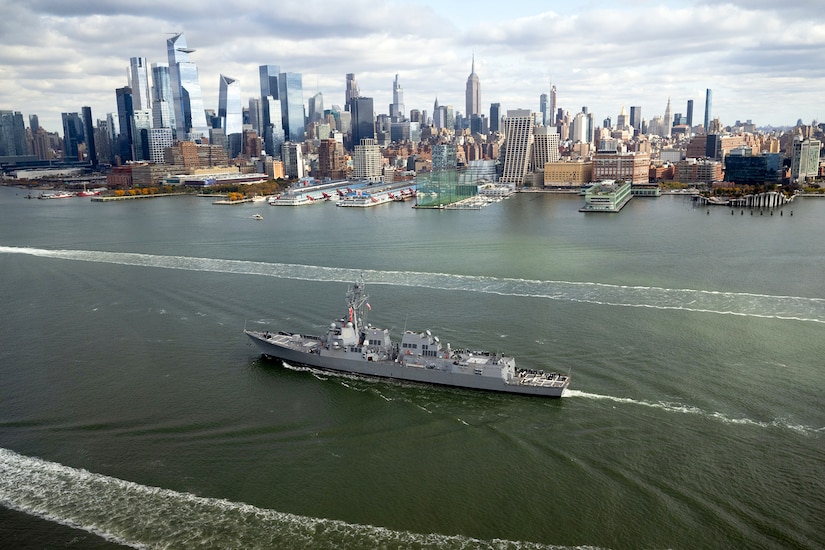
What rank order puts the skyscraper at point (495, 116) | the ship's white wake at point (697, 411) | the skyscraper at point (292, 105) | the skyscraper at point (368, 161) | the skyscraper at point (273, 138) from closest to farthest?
the ship's white wake at point (697, 411), the skyscraper at point (368, 161), the skyscraper at point (273, 138), the skyscraper at point (292, 105), the skyscraper at point (495, 116)

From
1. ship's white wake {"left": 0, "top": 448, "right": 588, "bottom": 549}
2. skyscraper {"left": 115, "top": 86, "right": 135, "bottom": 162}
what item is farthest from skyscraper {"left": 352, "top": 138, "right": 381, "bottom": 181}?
ship's white wake {"left": 0, "top": 448, "right": 588, "bottom": 549}

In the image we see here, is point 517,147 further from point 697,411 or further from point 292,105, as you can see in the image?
point 292,105

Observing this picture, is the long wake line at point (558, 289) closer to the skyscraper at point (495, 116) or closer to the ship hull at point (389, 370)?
the ship hull at point (389, 370)

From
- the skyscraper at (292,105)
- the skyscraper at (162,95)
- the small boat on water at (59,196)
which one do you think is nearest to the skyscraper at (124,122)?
→ the skyscraper at (162,95)

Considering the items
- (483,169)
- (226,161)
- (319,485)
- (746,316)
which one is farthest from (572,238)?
(226,161)

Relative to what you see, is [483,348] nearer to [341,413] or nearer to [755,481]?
[341,413]

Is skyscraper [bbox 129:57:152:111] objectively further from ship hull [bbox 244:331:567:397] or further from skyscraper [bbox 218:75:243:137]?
ship hull [bbox 244:331:567:397]

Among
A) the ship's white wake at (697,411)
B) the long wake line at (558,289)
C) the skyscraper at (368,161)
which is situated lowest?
the ship's white wake at (697,411)

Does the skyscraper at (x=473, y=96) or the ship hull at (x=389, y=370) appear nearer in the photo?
the ship hull at (x=389, y=370)
